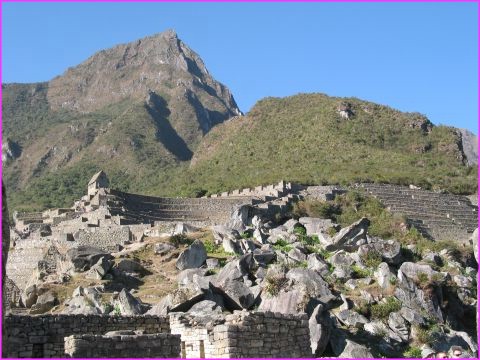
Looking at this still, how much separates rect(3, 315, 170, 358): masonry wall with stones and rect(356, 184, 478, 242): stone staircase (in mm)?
39090

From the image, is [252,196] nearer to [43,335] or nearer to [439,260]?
[439,260]

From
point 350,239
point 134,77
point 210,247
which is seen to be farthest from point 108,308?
point 134,77

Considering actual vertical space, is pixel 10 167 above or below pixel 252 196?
above

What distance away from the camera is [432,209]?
58.3 metres

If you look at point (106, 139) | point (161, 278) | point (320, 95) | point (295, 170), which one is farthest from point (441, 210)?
point (106, 139)

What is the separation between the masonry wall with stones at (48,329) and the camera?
1259cm

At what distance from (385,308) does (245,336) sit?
12.8m

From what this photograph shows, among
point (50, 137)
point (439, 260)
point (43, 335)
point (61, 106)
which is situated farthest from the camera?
point (61, 106)

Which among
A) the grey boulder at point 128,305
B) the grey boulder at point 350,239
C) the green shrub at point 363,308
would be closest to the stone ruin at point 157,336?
the grey boulder at point 128,305

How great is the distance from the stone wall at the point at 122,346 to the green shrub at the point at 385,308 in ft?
44.9

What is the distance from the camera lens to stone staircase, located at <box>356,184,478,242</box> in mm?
52406

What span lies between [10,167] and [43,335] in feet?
393

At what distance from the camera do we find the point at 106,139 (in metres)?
123

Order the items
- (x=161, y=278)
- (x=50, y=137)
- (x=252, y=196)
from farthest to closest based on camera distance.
Answer: (x=50, y=137) → (x=252, y=196) → (x=161, y=278)
